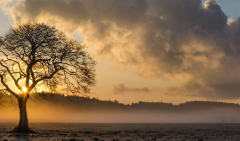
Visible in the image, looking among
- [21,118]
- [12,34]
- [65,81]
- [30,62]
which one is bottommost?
[21,118]

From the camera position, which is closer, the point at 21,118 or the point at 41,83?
the point at 21,118

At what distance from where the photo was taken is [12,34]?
139ft

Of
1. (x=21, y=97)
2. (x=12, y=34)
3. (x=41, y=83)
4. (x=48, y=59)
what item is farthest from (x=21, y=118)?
(x=12, y=34)

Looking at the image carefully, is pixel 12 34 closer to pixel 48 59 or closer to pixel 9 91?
pixel 48 59

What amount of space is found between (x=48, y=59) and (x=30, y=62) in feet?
10.5

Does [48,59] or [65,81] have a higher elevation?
[48,59]

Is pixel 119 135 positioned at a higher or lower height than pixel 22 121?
lower

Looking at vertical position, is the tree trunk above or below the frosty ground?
above

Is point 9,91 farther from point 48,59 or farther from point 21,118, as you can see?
point 48,59

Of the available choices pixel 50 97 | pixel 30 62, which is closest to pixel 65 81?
pixel 50 97

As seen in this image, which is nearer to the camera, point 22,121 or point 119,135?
point 119,135

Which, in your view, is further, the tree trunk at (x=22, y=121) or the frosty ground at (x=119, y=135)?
the tree trunk at (x=22, y=121)

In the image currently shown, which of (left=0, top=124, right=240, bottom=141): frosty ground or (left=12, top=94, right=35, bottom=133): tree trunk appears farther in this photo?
(left=12, top=94, right=35, bottom=133): tree trunk

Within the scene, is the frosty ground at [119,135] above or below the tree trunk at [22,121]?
below
